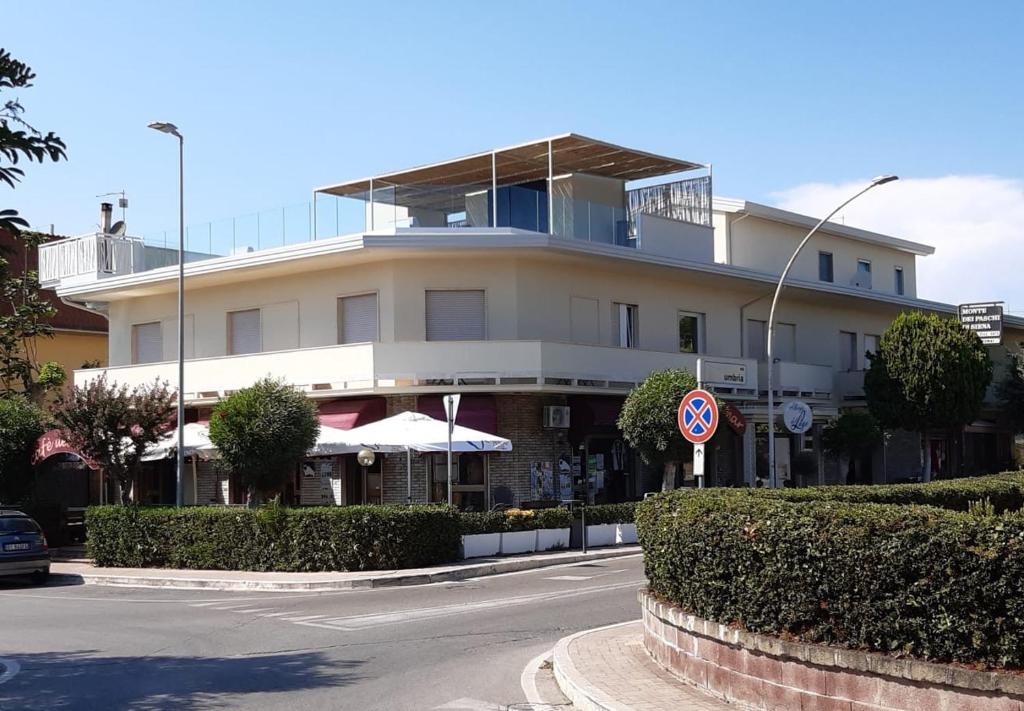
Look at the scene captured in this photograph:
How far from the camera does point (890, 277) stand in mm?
46188

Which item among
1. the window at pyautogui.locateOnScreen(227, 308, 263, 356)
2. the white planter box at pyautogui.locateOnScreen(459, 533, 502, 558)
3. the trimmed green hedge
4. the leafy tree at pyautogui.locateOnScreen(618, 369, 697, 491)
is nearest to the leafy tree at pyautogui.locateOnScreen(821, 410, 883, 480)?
the leafy tree at pyautogui.locateOnScreen(618, 369, 697, 491)

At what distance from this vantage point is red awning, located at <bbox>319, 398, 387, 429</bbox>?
29578 millimetres

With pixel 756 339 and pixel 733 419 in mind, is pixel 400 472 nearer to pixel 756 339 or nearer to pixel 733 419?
pixel 733 419

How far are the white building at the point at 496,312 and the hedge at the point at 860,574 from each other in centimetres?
1893

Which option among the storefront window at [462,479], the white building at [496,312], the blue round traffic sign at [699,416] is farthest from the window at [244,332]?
the blue round traffic sign at [699,416]

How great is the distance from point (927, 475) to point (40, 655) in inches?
1296

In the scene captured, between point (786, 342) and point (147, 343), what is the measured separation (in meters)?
20.1

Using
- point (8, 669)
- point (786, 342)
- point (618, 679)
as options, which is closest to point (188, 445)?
point (8, 669)

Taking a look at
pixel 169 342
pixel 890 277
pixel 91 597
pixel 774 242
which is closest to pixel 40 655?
pixel 91 597

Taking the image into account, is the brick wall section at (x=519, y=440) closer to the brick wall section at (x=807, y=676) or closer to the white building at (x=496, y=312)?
the white building at (x=496, y=312)

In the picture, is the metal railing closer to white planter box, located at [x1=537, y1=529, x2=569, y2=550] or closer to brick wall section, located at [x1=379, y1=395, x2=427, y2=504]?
brick wall section, located at [x1=379, y1=395, x2=427, y2=504]

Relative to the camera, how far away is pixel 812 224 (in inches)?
1623

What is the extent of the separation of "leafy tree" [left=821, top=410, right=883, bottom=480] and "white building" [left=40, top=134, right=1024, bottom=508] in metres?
1.75

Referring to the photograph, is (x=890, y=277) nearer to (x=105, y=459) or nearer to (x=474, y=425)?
(x=474, y=425)
